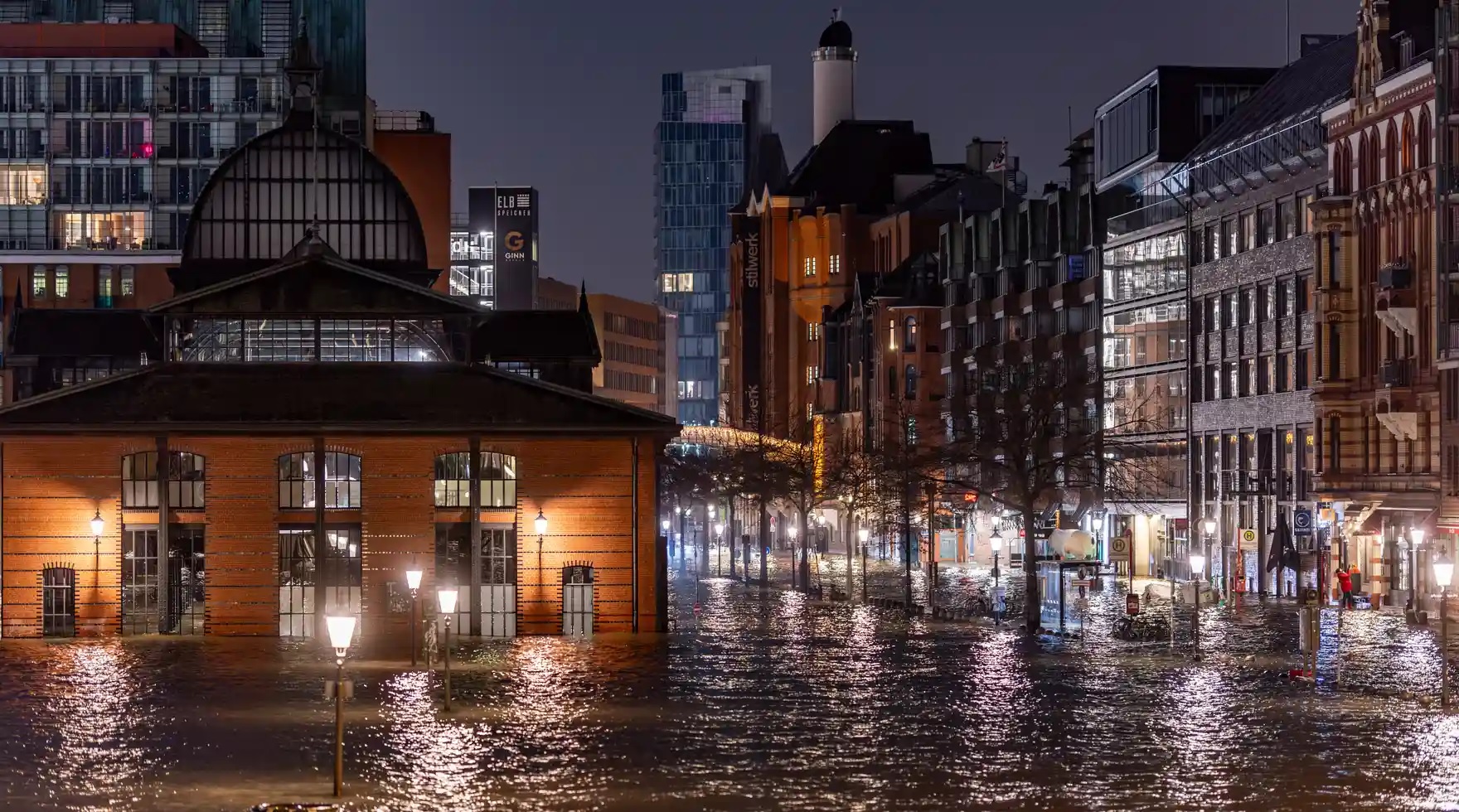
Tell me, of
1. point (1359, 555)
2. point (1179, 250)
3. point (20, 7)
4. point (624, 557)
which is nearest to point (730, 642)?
point (624, 557)

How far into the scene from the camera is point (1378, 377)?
86625mm

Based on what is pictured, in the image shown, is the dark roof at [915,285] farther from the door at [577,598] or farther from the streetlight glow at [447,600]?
the streetlight glow at [447,600]

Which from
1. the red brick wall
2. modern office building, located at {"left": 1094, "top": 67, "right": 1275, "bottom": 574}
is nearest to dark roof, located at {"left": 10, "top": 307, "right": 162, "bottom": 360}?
the red brick wall

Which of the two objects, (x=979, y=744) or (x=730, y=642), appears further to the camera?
(x=730, y=642)

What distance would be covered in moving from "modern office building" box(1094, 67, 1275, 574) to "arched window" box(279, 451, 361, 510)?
48.9 meters

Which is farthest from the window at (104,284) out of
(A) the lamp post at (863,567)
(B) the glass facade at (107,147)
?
(A) the lamp post at (863,567)

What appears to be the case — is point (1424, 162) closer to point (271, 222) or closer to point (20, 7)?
point (271, 222)

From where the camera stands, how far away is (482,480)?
72.0m

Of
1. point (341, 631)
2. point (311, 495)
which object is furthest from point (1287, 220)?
point (341, 631)

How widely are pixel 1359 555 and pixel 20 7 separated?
112 meters

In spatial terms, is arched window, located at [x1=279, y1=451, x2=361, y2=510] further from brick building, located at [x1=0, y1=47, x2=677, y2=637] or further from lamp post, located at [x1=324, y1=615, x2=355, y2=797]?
lamp post, located at [x1=324, y1=615, x2=355, y2=797]

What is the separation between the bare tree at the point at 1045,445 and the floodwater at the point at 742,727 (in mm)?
10421

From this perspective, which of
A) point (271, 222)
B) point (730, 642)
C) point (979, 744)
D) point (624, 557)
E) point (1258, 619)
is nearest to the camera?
point (979, 744)

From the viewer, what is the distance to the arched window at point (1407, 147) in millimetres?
83562
